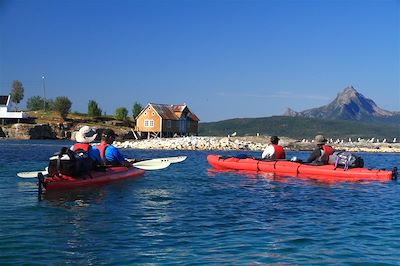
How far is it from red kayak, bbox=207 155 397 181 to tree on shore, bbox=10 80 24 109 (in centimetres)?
9013

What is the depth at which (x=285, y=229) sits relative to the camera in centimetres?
945

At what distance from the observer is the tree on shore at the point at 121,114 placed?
93125 millimetres

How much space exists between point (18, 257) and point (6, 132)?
237 ft

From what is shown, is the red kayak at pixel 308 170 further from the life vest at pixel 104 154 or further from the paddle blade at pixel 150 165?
the life vest at pixel 104 154

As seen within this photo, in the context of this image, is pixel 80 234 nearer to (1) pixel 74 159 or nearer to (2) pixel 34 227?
(2) pixel 34 227

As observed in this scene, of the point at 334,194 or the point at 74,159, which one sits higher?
the point at 74,159

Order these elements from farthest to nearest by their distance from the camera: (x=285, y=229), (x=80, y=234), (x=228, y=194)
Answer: (x=228, y=194) → (x=285, y=229) → (x=80, y=234)

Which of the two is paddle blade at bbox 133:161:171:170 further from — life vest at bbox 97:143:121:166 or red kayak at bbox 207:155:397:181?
red kayak at bbox 207:155:397:181

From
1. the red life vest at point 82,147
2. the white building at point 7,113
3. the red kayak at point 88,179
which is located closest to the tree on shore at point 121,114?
the white building at point 7,113

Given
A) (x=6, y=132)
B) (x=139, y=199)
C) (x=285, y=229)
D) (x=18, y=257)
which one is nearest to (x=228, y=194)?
(x=139, y=199)

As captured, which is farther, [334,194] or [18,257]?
[334,194]

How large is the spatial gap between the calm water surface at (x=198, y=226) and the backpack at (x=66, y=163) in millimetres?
702

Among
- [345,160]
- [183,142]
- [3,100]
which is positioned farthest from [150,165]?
[3,100]

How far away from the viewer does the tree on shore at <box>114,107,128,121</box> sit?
93.1 meters
